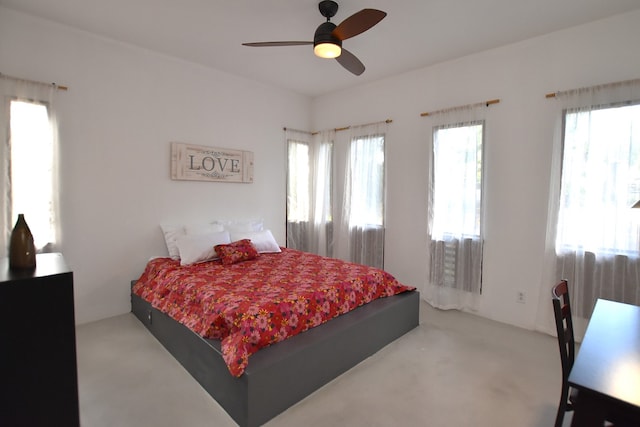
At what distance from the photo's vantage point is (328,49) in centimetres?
230

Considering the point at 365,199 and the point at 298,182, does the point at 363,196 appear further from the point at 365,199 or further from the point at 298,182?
the point at 298,182

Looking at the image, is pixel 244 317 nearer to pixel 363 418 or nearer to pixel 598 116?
pixel 363 418

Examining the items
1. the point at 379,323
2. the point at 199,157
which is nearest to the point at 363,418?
the point at 379,323

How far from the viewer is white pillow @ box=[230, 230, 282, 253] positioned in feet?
12.1

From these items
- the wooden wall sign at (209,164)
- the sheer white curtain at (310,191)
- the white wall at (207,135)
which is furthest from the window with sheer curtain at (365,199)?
the wooden wall sign at (209,164)

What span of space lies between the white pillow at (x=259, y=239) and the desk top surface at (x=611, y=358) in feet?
9.71

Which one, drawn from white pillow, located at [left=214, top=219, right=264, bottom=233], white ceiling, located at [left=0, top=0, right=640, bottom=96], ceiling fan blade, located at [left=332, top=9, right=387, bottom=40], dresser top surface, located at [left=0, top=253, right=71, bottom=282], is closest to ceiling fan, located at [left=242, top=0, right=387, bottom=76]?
ceiling fan blade, located at [left=332, top=9, right=387, bottom=40]

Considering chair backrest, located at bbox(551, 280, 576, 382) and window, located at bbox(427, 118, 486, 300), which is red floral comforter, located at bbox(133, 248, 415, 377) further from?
chair backrest, located at bbox(551, 280, 576, 382)

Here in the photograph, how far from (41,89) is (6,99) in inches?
10.1

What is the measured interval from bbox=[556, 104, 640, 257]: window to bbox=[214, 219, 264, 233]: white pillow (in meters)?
3.25

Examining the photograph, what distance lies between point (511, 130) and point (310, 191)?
276 cm

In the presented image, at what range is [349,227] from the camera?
4477 mm

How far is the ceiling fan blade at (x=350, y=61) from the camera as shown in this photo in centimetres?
255

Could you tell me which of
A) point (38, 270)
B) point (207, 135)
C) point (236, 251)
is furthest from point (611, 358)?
point (207, 135)
